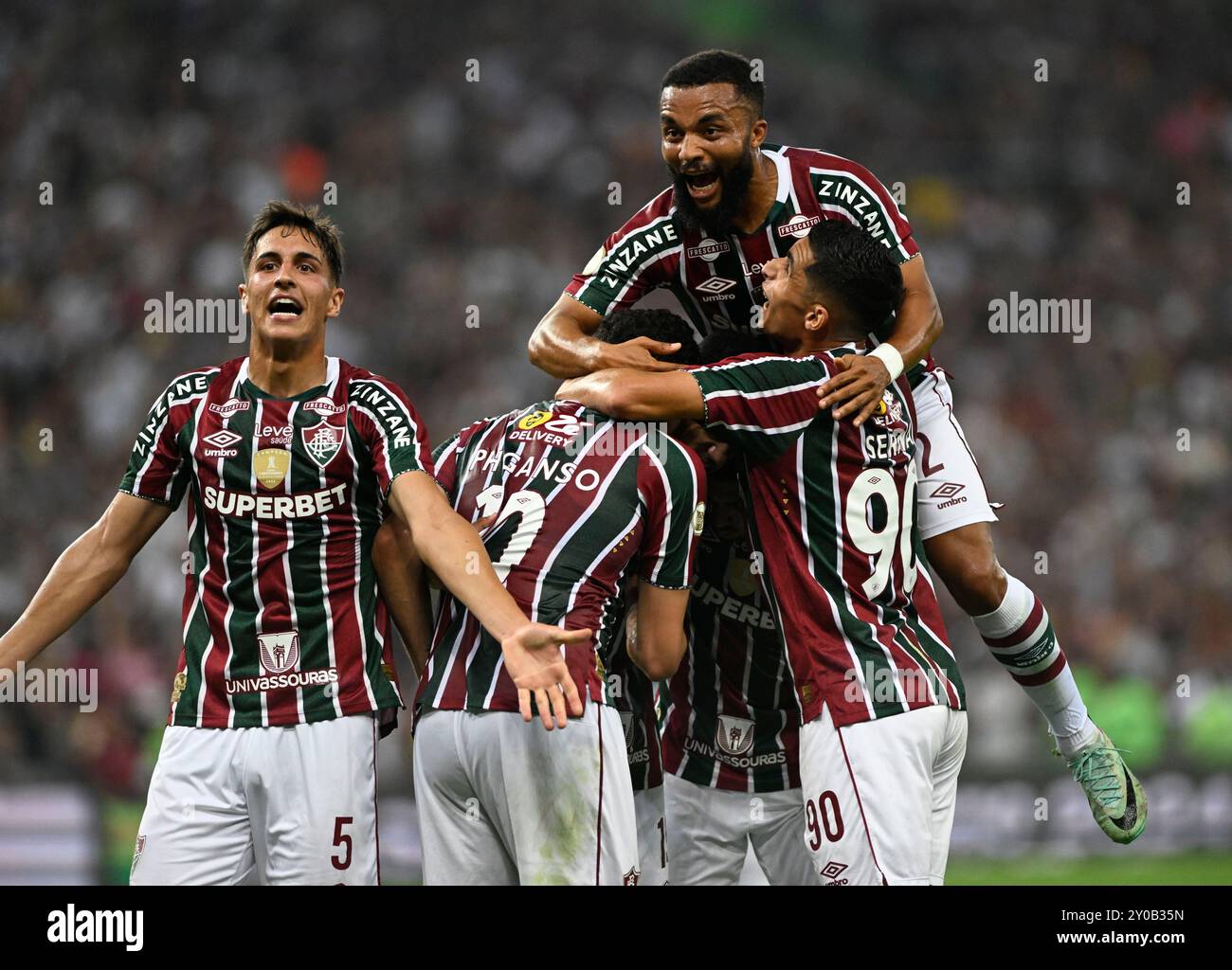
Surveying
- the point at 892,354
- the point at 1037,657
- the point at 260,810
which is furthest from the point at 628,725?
the point at 1037,657

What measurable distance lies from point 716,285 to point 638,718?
157 centimetres

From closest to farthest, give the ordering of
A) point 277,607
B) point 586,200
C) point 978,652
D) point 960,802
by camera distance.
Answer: point 277,607
point 960,802
point 978,652
point 586,200

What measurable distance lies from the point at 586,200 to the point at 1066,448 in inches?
184

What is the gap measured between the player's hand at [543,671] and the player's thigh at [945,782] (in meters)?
1.32

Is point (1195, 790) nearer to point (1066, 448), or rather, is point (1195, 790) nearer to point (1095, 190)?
point (1066, 448)

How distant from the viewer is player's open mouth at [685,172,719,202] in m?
4.99

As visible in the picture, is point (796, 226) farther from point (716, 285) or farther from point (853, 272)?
point (853, 272)

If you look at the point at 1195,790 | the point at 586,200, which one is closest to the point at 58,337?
the point at 586,200

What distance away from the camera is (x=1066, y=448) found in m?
11.9

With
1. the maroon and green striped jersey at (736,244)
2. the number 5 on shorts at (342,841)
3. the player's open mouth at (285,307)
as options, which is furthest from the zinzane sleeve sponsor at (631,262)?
the number 5 on shorts at (342,841)

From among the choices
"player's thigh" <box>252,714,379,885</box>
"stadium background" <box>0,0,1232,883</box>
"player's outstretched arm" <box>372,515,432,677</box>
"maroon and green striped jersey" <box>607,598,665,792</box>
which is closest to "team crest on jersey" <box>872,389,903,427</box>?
"maroon and green striped jersey" <box>607,598,665,792</box>

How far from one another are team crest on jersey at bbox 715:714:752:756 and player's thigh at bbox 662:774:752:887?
18cm

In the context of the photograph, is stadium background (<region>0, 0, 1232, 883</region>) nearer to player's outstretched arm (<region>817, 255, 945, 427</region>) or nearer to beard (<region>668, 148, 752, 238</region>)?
beard (<region>668, 148, 752, 238</region>)

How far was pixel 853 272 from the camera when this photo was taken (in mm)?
4523
